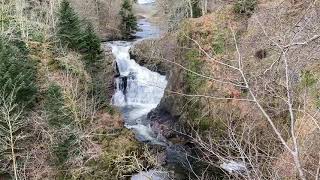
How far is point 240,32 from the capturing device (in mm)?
29641

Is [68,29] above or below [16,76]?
above

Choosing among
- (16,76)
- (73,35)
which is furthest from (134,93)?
(16,76)

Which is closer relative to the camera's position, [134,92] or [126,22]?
[134,92]

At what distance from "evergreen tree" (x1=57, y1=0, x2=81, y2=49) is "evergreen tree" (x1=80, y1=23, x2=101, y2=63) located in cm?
48

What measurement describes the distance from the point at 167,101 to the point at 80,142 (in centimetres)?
1041

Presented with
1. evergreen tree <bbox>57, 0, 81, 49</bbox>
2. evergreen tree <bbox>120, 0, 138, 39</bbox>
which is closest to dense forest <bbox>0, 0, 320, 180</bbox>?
evergreen tree <bbox>57, 0, 81, 49</bbox>

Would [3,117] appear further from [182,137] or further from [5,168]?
[182,137]

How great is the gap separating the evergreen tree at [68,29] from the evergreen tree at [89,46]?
48 centimetres

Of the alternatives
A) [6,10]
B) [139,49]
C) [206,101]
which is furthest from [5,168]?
[139,49]

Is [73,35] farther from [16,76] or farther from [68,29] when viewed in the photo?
[16,76]

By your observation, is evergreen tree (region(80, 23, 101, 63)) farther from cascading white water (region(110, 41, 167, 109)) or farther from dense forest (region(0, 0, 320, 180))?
cascading white water (region(110, 41, 167, 109))

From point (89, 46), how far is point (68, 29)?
1.98 meters

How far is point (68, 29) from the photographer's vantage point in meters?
31.8

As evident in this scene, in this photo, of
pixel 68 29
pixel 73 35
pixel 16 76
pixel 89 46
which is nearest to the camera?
pixel 16 76
